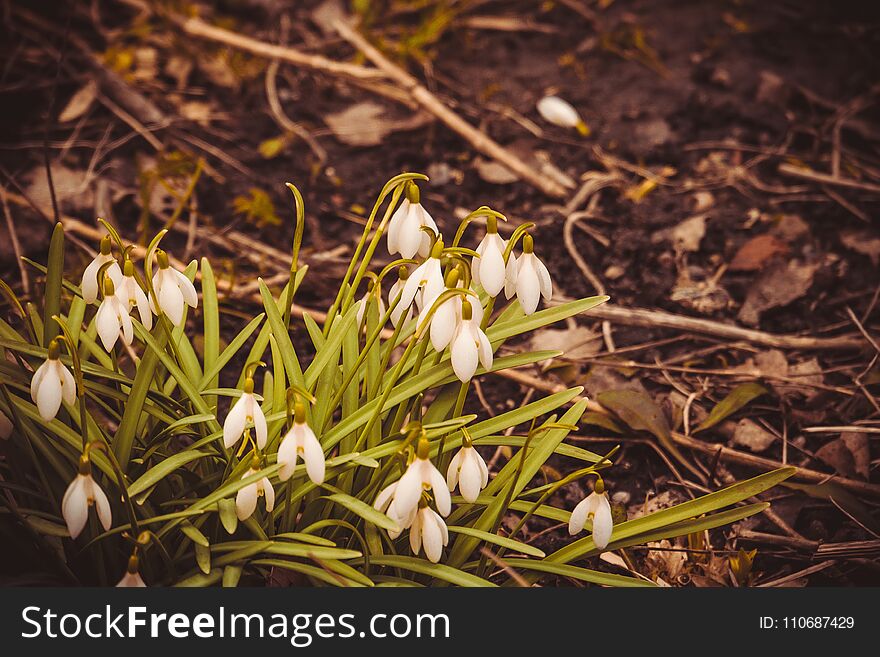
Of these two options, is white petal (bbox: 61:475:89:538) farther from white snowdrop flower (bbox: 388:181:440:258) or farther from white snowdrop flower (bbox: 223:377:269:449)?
white snowdrop flower (bbox: 388:181:440:258)

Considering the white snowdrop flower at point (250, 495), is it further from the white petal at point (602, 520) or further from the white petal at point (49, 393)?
the white petal at point (602, 520)

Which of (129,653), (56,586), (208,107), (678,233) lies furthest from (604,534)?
(208,107)

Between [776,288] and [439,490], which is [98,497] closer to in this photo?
[439,490]

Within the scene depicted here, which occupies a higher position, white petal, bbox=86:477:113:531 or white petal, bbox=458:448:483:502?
white petal, bbox=458:448:483:502

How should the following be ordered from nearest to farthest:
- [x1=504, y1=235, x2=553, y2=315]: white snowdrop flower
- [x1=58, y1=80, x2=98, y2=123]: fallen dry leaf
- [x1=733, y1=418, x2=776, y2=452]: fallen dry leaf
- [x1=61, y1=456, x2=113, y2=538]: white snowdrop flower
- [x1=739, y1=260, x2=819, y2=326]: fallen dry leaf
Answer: [x1=61, y1=456, x2=113, y2=538]: white snowdrop flower → [x1=504, y1=235, x2=553, y2=315]: white snowdrop flower → [x1=733, y1=418, x2=776, y2=452]: fallen dry leaf → [x1=739, y1=260, x2=819, y2=326]: fallen dry leaf → [x1=58, y1=80, x2=98, y2=123]: fallen dry leaf

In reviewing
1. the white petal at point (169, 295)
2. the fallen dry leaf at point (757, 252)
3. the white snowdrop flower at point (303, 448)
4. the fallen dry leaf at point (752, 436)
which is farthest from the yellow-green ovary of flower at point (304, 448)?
the fallen dry leaf at point (757, 252)

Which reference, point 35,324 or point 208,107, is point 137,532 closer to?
point 35,324

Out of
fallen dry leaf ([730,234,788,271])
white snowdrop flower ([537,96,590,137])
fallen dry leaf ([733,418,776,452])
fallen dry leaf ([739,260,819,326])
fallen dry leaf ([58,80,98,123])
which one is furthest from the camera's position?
white snowdrop flower ([537,96,590,137])

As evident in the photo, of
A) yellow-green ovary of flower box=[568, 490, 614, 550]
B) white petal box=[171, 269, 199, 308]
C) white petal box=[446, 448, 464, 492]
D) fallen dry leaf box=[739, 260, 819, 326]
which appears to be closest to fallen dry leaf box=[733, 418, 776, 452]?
fallen dry leaf box=[739, 260, 819, 326]

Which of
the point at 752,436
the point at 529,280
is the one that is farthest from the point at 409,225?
the point at 752,436
